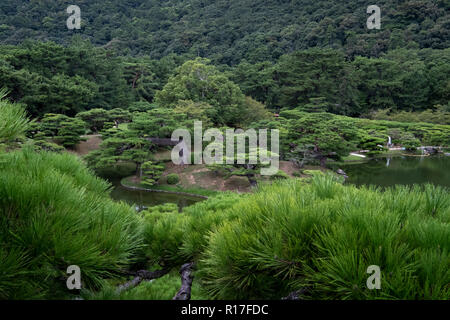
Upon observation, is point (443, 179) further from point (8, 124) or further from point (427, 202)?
point (8, 124)

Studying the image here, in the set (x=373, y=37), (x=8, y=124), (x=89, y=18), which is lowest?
(x=8, y=124)

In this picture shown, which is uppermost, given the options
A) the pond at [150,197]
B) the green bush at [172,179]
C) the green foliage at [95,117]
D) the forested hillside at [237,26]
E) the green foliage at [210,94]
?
the forested hillside at [237,26]

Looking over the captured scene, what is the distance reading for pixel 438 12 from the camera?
40562mm

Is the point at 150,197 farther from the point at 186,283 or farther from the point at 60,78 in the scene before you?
the point at 60,78

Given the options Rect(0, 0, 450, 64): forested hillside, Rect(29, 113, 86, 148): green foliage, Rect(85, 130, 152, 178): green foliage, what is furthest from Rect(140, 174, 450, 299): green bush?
Rect(0, 0, 450, 64): forested hillside

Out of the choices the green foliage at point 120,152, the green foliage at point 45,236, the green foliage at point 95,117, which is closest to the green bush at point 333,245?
the green foliage at point 45,236

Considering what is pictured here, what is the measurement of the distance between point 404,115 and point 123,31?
141ft

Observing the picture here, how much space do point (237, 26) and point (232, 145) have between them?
44.9 metres

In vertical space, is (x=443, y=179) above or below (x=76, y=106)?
below

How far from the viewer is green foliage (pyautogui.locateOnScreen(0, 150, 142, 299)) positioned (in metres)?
1.09

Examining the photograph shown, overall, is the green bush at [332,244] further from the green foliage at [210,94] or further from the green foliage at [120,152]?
the green foliage at [210,94]

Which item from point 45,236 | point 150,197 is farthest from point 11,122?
point 150,197

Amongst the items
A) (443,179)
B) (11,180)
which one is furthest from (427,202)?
(443,179)

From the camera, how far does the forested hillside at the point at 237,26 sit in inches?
1544
